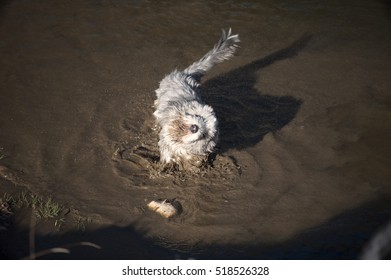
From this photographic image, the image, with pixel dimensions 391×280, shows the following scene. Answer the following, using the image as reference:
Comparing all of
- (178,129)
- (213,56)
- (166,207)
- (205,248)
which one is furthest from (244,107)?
(205,248)

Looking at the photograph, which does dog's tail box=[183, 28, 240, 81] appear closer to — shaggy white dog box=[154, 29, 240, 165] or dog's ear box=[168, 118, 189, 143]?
shaggy white dog box=[154, 29, 240, 165]

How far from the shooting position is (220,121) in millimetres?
7109

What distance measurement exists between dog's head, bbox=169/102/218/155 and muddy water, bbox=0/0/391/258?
514 mm

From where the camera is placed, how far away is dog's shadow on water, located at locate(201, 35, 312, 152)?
266 inches

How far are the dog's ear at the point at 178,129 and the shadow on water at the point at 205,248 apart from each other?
1.46 m

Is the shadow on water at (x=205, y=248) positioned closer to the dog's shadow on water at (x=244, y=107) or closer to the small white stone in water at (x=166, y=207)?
the small white stone in water at (x=166, y=207)

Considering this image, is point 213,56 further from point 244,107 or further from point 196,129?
point 196,129

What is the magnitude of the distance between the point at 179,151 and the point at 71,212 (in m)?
1.73

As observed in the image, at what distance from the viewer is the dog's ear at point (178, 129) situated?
5.71 m

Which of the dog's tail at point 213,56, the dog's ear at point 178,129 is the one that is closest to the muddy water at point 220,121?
the dog's tail at point 213,56

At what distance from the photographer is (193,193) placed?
18.8 ft
